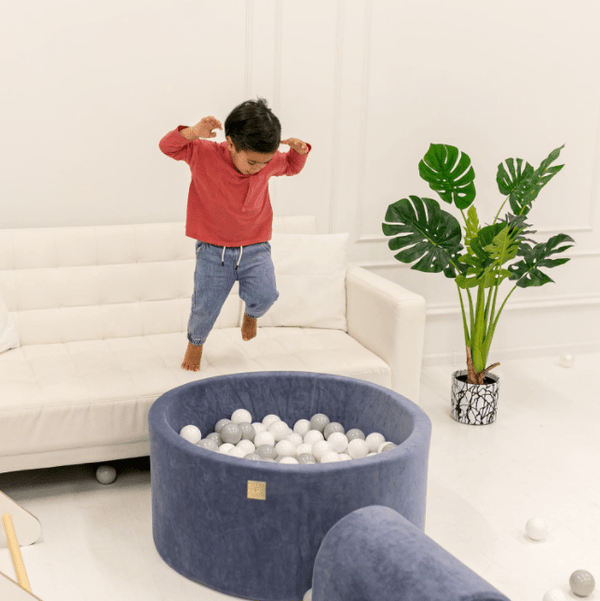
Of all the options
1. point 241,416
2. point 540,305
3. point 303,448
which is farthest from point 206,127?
point 540,305

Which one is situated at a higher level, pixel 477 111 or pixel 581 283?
pixel 477 111

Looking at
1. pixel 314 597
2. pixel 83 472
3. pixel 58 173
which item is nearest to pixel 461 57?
pixel 58 173

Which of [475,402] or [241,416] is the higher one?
[241,416]

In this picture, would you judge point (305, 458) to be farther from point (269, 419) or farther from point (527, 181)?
point (527, 181)

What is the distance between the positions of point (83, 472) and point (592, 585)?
1.72 m

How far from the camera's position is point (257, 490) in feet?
6.17

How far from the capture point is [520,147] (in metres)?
3.83

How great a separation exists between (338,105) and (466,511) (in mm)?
1932

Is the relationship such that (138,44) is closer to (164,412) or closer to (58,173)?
(58,173)

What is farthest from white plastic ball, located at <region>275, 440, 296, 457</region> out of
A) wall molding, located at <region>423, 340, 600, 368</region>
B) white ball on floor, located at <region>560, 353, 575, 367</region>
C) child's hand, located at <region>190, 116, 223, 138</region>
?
white ball on floor, located at <region>560, 353, 575, 367</region>

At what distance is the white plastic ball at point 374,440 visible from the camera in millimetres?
2312

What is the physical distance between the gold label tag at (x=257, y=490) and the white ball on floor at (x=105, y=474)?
86 cm

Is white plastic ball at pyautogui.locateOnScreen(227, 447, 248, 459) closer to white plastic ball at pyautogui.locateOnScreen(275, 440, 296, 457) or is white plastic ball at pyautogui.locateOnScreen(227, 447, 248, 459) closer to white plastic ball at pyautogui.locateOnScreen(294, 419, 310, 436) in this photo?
white plastic ball at pyautogui.locateOnScreen(275, 440, 296, 457)

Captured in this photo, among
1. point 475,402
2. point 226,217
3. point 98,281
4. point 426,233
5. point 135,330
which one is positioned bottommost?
point 475,402
